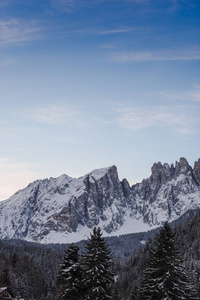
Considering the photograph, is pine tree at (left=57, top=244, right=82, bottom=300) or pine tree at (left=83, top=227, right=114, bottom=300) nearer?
pine tree at (left=83, top=227, right=114, bottom=300)

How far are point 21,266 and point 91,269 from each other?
105 m

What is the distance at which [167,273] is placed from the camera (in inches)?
1197

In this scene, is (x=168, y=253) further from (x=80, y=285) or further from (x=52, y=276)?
(x=52, y=276)

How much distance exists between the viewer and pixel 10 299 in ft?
224

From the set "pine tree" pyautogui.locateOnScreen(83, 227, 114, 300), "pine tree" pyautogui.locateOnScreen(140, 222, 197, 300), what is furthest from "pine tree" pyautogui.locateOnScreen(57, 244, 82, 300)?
"pine tree" pyautogui.locateOnScreen(140, 222, 197, 300)

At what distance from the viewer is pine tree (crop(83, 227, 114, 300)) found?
30.6 meters

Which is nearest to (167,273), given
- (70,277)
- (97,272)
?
(97,272)

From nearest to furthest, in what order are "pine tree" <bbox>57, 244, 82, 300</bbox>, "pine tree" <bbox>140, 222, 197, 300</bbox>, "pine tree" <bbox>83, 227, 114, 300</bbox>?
"pine tree" <bbox>140, 222, 197, 300</bbox> → "pine tree" <bbox>83, 227, 114, 300</bbox> → "pine tree" <bbox>57, 244, 82, 300</bbox>

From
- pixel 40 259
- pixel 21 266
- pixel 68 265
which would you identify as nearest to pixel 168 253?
pixel 68 265

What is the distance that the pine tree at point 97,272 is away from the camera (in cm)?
3056

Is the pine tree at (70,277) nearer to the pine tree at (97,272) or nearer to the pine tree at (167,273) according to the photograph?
the pine tree at (97,272)

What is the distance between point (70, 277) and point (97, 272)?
9.73 ft

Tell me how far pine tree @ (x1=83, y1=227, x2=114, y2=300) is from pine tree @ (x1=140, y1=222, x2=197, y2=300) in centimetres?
361

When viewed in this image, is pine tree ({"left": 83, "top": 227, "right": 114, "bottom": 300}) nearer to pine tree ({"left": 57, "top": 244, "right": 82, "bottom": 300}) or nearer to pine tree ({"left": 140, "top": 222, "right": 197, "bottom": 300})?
pine tree ({"left": 57, "top": 244, "right": 82, "bottom": 300})
